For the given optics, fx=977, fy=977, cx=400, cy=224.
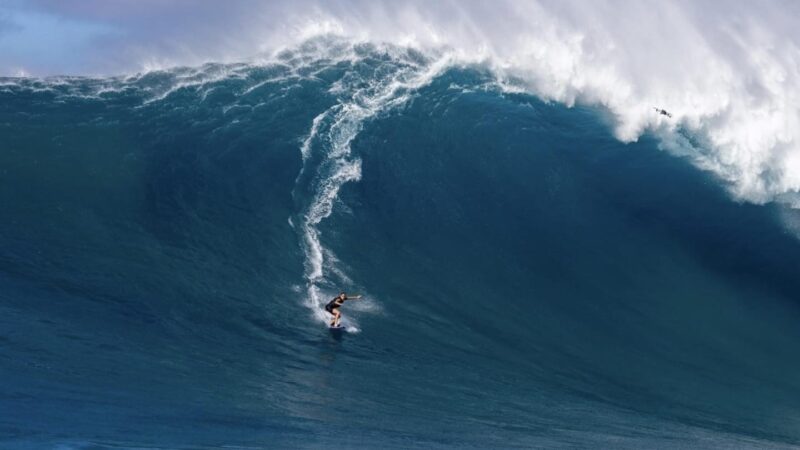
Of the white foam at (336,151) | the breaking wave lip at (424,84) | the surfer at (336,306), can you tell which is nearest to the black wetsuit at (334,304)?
Answer: the surfer at (336,306)

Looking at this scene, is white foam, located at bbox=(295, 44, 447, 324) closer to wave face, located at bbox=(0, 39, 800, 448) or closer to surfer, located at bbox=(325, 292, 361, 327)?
wave face, located at bbox=(0, 39, 800, 448)

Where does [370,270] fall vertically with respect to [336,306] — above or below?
above

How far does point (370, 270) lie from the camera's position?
63.4ft

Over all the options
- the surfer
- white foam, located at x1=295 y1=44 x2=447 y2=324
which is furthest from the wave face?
the surfer

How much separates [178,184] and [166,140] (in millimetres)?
2014

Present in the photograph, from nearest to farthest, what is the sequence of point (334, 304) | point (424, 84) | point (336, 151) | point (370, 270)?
point (334, 304)
point (370, 270)
point (336, 151)
point (424, 84)

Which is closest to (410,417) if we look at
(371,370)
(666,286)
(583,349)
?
(371,370)

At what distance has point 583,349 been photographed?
1777 centimetres

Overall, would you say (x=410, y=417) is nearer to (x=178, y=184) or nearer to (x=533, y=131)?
(x=178, y=184)

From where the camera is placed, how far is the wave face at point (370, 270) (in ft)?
45.3

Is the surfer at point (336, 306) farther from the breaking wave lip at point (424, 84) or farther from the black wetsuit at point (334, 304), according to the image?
the breaking wave lip at point (424, 84)

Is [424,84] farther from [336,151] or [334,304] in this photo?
[334,304]

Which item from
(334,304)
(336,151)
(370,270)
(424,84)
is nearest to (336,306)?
(334,304)

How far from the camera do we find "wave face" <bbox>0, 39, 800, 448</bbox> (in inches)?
544
